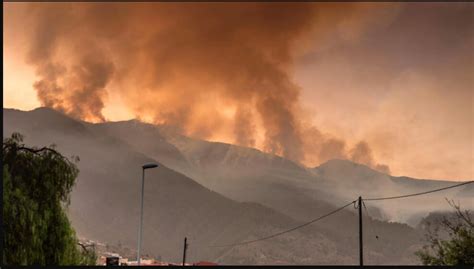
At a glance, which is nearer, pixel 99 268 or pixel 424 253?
pixel 99 268

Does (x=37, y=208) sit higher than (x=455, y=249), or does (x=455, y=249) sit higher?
(x=37, y=208)

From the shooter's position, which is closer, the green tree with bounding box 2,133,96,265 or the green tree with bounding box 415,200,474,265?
the green tree with bounding box 2,133,96,265

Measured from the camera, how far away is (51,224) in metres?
24.7

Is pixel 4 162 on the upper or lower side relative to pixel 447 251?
upper

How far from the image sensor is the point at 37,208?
24.2 m

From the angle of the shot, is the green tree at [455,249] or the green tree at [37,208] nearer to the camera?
the green tree at [37,208]

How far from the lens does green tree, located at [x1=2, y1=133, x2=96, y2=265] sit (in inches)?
899

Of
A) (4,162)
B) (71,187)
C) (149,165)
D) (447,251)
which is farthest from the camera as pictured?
(447,251)

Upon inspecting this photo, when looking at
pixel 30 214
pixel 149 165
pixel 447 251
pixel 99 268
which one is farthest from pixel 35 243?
pixel 447 251

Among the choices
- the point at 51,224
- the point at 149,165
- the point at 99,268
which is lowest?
the point at 99,268

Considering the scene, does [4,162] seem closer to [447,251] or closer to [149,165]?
[149,165]

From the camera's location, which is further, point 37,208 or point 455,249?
point 455,249

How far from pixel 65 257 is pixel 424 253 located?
24013 millimetres

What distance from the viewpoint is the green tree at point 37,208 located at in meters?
22.8
